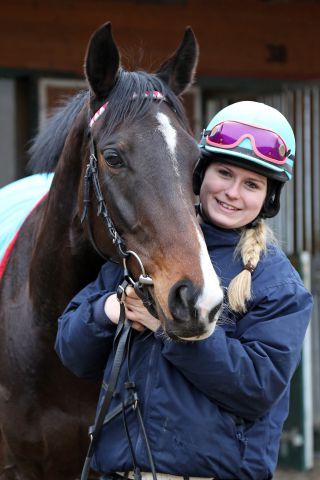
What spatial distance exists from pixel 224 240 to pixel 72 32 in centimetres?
374

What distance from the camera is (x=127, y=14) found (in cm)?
584

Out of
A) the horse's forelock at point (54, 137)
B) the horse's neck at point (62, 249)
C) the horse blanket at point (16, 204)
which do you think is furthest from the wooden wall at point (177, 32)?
the horse's neck at point (62, 249)

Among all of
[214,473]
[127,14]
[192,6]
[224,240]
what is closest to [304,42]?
[192,6]

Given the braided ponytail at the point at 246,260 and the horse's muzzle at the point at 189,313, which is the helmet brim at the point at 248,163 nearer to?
the braided ponytail at the point at 246,260

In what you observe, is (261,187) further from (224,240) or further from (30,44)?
(30,44)

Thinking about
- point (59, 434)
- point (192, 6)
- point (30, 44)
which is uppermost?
point (192, 6)

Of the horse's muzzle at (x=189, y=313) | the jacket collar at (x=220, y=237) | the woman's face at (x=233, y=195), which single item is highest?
the woman's face at (x=233, y=195)

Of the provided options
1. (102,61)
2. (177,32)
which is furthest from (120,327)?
(177,32)

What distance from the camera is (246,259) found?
2184 mm

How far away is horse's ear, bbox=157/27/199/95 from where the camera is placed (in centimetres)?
253

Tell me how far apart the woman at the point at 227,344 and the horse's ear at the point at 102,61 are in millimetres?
327

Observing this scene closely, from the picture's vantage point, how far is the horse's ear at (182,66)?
2531 mm

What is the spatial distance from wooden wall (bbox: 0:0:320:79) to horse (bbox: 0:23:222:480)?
104 inches

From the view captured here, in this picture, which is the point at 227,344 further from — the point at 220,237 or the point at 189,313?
the point at 220,237
